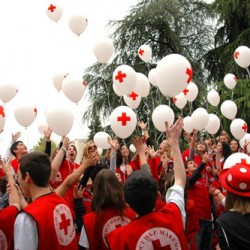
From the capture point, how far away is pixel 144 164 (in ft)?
10.8

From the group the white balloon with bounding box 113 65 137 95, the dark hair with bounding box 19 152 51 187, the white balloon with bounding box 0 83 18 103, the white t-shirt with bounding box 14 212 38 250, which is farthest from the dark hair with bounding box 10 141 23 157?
the white t-shirt with bounding box 14 212 38 250

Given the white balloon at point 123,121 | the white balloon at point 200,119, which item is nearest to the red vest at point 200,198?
the white balloon at point 123,121

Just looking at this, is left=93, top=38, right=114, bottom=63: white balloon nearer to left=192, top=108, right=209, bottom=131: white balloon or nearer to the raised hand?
left=192, top=108, right=209, bottom=131: white balloon

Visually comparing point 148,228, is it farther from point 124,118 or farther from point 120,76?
point 120,76

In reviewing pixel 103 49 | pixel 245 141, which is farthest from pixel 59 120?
pixel 245 141

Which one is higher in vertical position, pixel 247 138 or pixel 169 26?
pixel 169 26

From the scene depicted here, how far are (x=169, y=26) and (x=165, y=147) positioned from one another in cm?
1609

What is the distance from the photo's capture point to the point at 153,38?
2225 cm

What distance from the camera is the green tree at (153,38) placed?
2172cm

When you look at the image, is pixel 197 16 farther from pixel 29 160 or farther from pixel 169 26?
pixel 29 160

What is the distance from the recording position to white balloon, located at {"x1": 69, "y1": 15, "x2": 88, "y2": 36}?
813 cm

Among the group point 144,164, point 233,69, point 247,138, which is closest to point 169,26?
point 233,69

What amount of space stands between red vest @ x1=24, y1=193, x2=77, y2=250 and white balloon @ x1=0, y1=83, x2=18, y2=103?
4.83 meters

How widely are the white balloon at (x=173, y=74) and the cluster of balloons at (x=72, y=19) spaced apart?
367 centimetres
